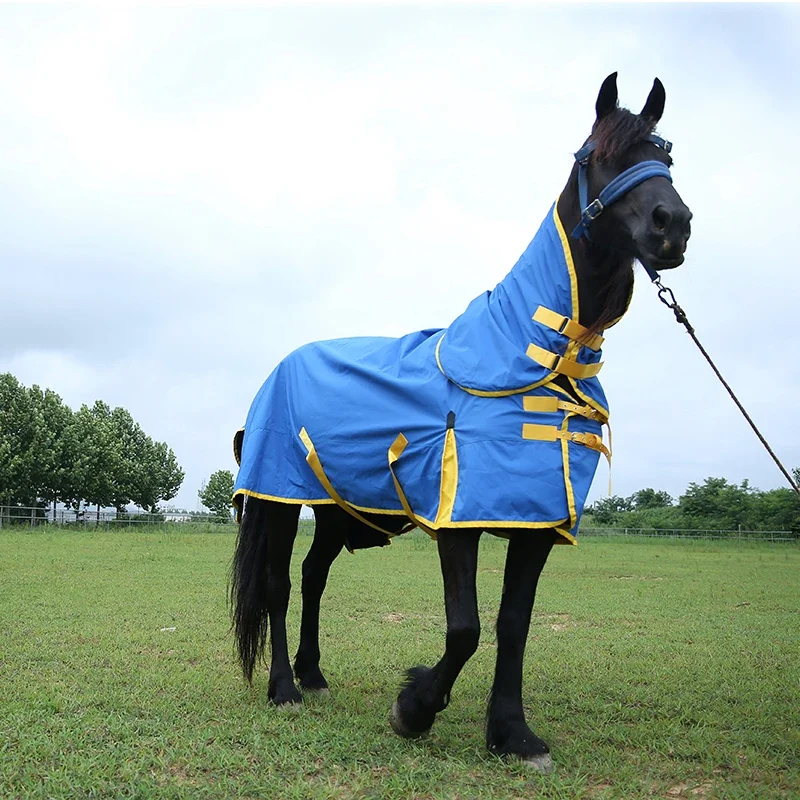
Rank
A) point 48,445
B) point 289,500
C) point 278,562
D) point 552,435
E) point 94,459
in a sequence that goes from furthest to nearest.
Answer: point 94,459 → point 48,445 → point 278,562 → point 289,500 → point 552,435

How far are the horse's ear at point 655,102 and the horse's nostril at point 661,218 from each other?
2.31 ft

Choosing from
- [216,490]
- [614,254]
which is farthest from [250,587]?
[216,490]

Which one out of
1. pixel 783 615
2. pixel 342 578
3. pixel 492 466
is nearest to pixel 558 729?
pixel 492 466

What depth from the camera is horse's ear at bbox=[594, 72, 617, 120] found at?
353 centimetres

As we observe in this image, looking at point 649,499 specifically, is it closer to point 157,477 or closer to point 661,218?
point 157,477

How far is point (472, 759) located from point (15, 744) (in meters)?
1.95

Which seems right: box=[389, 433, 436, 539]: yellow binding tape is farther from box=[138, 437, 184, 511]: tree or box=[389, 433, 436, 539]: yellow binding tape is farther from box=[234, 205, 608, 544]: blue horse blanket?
box=[138, 437, 184, 511]: tree

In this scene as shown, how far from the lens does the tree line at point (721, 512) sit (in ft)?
132

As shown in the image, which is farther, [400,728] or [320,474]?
[320,474]

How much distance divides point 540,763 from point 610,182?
2386 millimetres

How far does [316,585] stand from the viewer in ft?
16.8

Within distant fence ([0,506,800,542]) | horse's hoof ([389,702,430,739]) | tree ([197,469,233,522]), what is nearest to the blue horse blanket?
horse's hoof ([389,702,430,739])

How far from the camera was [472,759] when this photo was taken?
3.46 metres

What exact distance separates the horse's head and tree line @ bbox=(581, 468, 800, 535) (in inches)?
1327
